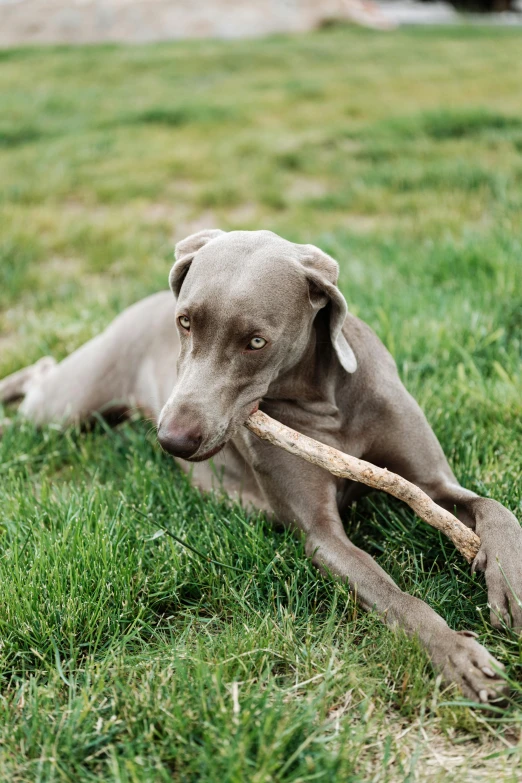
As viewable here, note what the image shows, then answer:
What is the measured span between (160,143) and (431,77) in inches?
148

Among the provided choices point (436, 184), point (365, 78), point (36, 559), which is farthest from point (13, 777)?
point (365, 78)

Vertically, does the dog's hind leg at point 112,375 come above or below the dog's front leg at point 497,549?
below

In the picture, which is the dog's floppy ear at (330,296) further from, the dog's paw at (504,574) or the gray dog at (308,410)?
the dog's paw at (504,574)

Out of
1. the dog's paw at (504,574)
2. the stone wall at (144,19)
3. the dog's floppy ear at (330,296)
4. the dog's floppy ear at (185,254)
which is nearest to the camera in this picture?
the dog's paw at (504,574)

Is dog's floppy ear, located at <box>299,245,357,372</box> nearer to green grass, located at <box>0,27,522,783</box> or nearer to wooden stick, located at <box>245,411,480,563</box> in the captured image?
wooden stick, located at <box>245,411,480,563</box>

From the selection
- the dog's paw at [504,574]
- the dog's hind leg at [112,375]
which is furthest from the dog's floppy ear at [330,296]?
the dog's hind leg at [112,375]

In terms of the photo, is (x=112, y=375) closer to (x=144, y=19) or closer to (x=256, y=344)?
(x=256, y=344)

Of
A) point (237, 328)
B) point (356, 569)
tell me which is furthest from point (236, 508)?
point (237, 328)

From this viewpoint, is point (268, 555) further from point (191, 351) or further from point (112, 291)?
point (112, 291)

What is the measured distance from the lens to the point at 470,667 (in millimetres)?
2031

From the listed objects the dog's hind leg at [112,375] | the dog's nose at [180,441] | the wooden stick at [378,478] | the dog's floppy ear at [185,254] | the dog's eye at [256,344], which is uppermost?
the dog's floppy ear at [185,254]

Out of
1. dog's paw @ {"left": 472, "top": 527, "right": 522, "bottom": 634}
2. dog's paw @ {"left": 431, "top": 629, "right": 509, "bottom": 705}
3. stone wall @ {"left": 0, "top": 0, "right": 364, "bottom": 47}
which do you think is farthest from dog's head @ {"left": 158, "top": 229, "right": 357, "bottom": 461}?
stone wall @ {"left": 0, "top": 0, "right": 364, "bottom": 47}

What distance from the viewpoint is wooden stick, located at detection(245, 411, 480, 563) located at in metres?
2.38

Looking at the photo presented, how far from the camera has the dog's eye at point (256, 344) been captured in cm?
241
